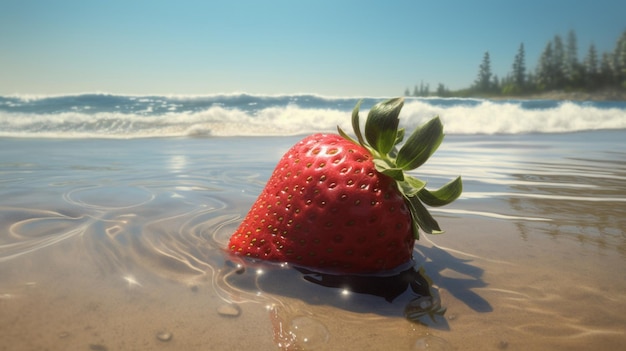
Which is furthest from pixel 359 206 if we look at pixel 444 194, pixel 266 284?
pixel 266 284

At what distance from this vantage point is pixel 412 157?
134cm

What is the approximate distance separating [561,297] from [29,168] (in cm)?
414

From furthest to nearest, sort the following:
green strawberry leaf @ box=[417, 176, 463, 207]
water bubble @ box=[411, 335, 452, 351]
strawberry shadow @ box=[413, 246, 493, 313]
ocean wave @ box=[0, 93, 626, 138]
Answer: ocean wave @ box=[0, 93, 626, 138] → green strawberry leaf @ box=[417, 176, 463, 207] → strawberry shadow @ box=[413, 246, 493, 313] → water bubble @ box=[411, 335, 452, 351]

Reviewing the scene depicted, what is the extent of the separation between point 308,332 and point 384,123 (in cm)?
70

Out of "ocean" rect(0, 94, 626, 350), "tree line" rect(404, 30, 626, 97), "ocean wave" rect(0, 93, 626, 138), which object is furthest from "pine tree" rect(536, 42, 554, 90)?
"ocean" rect(0, 94, 626, 350)

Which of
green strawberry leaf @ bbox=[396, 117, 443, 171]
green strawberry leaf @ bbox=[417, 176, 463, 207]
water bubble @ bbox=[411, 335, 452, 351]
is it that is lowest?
water bubble @ bbox=[411, 335, 452, 351]

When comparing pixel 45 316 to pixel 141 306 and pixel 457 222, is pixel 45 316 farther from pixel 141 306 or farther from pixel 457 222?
pixel 457 222

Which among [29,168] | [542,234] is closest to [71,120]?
[29,168]

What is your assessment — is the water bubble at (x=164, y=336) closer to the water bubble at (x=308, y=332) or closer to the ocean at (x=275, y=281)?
the ocean at (x=275, y=281)

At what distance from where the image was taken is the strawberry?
1.32m

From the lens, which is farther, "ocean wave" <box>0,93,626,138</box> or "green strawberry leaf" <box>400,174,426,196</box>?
"ocean wave" <box>0,93,626,138</box>

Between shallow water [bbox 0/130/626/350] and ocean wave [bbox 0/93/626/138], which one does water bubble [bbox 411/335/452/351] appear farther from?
ocean wave [bbox 0/93/626/138]

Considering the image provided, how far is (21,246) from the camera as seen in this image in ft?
4.99

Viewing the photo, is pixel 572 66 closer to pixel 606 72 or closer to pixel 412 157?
pixel 606 72
